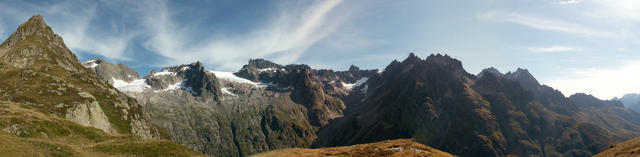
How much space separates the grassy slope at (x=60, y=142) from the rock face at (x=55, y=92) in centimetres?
3615

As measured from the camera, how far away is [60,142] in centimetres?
6056

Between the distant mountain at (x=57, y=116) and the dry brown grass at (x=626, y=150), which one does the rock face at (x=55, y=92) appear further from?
the dry brown grass at (x=626, y=150)

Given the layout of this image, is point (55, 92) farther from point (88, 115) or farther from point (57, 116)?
point (57, 116)

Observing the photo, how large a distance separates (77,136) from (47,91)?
2763 inches

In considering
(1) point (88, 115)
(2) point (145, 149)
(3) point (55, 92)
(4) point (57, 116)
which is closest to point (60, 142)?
(2) point (145, 149)

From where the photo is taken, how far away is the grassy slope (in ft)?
163

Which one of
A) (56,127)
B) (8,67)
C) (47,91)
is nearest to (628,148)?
(56,127)

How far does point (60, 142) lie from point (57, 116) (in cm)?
5076

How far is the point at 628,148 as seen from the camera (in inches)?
1344

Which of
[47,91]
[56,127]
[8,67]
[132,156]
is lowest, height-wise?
[132,156]

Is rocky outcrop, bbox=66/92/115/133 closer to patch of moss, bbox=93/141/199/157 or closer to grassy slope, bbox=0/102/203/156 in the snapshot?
grassy slope, bbox=0/102/203/156

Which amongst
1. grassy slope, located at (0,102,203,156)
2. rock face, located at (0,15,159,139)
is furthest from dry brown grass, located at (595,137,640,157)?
rock face, located at (0,15,159,139)

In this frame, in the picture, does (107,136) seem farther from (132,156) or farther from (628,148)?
(628,148)

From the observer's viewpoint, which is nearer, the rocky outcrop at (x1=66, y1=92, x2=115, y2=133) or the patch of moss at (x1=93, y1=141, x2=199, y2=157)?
the patch of moss at (x1=93, y1=141, x2=199, y2=157)
